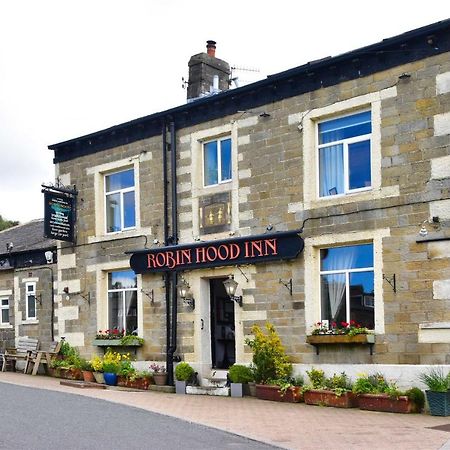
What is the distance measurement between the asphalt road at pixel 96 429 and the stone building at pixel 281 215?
4264mm

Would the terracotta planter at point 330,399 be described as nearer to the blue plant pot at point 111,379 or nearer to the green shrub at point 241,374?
the green shrub at point 241,374

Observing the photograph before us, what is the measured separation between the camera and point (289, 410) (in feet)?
45.0

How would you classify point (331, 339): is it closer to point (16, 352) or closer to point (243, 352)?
point (243, 352)

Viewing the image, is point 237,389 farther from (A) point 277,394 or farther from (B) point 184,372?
(B) point 184,372

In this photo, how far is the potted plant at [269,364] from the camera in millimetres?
15328

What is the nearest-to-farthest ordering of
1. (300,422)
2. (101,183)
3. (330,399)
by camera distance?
(300,422), (330,399), (101,183)

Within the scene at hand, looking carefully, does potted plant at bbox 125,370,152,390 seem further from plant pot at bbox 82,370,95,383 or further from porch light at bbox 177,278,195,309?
porch light at bbox 177,278,195,309

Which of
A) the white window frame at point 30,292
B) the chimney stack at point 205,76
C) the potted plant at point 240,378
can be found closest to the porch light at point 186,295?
the potted plant at point 240,378

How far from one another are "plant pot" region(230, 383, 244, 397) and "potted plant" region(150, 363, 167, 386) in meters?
2.16

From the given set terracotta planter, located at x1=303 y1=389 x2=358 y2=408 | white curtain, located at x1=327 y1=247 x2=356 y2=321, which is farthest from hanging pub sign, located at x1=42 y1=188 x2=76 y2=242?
terracotta planter, located at x1=303 y1=389 x2=358 y2=408

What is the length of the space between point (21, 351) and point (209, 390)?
25.9 feet

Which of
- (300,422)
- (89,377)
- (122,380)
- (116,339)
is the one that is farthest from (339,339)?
(89,377)

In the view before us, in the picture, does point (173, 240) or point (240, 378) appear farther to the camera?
point (173, 240)

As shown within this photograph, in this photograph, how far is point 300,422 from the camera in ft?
39.7
